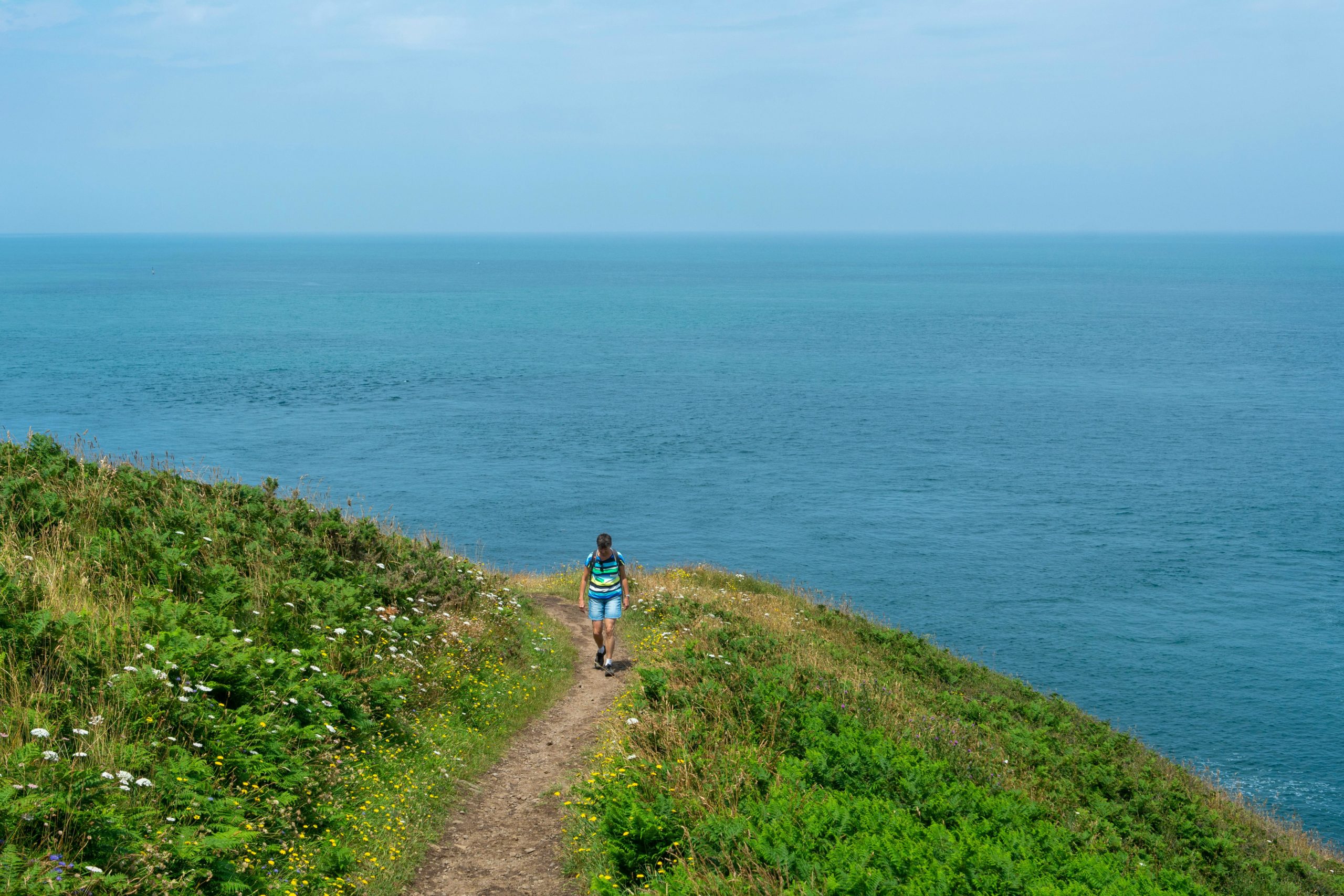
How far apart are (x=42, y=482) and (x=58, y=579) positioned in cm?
388

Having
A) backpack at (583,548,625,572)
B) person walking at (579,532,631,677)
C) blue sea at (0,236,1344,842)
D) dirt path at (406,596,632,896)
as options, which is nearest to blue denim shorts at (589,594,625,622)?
person walking at (579,532,631,677)

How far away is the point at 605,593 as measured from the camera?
15.8 metres

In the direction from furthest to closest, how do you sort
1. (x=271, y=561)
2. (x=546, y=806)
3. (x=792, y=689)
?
1. (x=271, y=561)
2. (x=792, y=689)
3. (x=546, y=806)

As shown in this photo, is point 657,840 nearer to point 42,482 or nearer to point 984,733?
point 984,733

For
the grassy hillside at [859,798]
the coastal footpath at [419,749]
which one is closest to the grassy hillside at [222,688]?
the coastal footpath at [419,749]

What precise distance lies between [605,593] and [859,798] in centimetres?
769

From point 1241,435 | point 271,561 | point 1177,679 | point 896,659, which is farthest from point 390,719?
point 1241,435

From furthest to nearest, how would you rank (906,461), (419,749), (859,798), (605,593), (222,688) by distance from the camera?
(906,461) → (605,593) → (419,749) → (222,688) → (859,798)

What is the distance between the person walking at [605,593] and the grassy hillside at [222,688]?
36.8 inches

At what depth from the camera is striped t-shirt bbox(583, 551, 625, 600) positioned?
15.8m

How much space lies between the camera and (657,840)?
836 cm

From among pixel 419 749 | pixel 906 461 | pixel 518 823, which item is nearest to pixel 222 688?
pixel 419 749

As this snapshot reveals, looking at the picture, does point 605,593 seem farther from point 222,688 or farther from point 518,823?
point 222,688

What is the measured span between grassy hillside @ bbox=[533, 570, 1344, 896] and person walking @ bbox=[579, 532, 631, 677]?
3.34 ft
